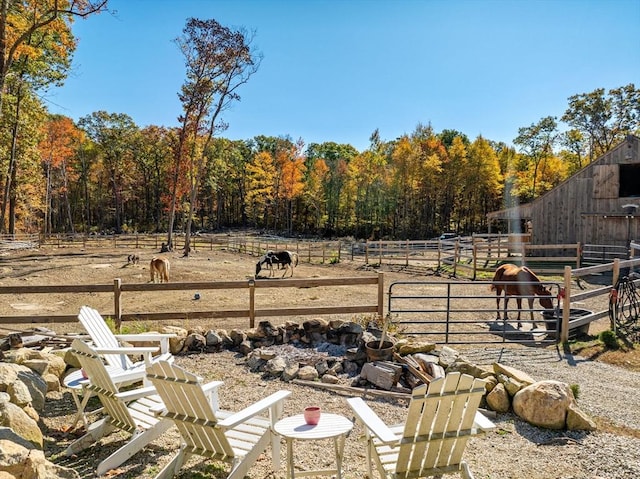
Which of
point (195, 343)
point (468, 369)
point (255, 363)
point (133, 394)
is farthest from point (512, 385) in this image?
point (195, 343)

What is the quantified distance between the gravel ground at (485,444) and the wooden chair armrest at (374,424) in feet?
1.90

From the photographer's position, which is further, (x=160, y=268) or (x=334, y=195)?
(x=334, y=195)

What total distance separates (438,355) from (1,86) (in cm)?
901

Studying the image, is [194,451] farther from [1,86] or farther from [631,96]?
[631,96]

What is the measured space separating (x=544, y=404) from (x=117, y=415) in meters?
3.86

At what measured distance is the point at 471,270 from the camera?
17453 mm

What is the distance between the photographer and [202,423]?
294 cm

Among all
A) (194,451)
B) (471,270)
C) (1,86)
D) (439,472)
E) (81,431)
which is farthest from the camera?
(471,270)

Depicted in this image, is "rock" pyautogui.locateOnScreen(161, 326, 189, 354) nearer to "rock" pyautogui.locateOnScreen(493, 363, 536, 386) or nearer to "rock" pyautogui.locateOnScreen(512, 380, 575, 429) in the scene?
"rock" pyautogui.locateOnScreen(493, 363, 536, 386)

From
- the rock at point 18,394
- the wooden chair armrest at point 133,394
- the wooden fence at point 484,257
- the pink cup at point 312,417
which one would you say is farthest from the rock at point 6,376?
the wooden fence at point 484,257

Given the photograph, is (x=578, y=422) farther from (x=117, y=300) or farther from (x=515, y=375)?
(x=117, y=300)

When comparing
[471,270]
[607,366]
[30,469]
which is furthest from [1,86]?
[471,270]

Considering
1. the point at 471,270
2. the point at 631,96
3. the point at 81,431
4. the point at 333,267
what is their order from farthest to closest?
the point at 631,96 → the point at 333,267 → the point at 471,270 → the point at 81,431

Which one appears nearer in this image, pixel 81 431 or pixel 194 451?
pixel 194 451
